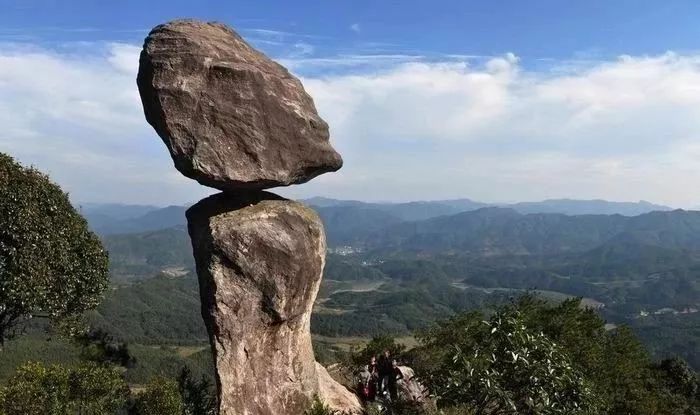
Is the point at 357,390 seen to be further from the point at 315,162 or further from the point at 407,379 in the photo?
the point at 315,162

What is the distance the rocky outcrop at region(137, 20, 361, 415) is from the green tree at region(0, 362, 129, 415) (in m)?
7.59

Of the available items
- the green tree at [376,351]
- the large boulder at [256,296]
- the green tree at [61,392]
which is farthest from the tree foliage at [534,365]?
the green tree at [61,392]

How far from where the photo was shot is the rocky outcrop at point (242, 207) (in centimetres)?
1900

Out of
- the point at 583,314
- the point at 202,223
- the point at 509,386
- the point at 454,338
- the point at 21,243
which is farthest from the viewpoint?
the point at 583,314

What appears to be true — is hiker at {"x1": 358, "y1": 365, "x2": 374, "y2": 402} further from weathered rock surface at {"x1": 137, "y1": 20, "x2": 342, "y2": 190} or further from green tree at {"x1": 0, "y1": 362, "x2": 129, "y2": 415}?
green tree at {"x1": 0, "y1": 362, "x2": 129, "y2": 415}

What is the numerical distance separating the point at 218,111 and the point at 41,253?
13.6 meters

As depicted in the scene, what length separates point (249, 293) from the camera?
19.3m

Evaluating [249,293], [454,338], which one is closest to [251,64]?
[249,293]

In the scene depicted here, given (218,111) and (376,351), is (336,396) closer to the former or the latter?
(376,351)

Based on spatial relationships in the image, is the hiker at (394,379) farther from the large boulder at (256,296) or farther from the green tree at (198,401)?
the green tree at (198,401)

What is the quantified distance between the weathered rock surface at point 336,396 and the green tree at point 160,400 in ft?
21.3

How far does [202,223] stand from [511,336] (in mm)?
11788

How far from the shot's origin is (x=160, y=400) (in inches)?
975

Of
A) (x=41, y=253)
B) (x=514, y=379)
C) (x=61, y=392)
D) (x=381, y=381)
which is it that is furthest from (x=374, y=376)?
(x=41, y=253)
